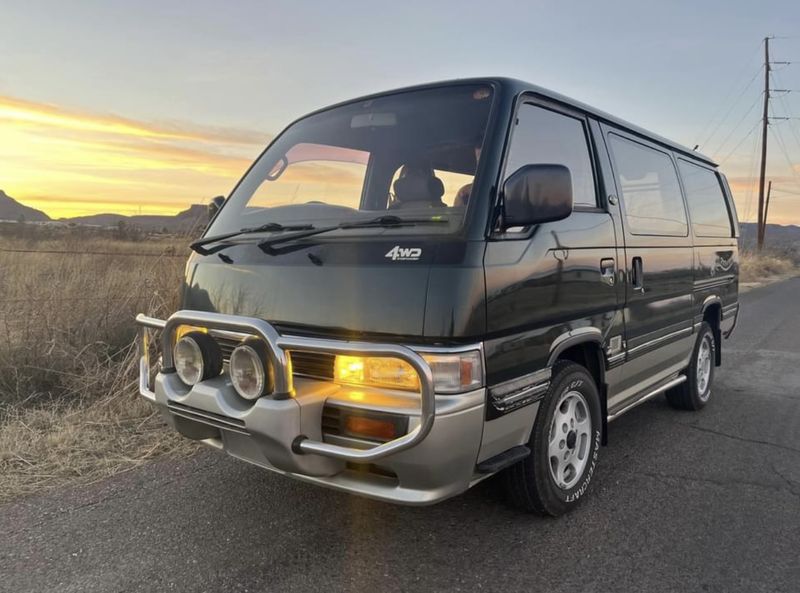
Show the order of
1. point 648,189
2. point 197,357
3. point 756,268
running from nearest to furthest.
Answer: point 197,357, point 648,189, point 756,268

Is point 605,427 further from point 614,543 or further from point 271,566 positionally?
point 271,566

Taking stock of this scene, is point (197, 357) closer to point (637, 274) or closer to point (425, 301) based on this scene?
point (425, 301)

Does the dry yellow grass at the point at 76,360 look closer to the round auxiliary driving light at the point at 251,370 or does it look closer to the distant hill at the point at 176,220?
the distant hill at the point at 176,220

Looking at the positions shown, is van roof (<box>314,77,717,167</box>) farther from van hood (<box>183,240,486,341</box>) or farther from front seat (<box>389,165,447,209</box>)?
van hood (<box>183,240,486,341</box>)

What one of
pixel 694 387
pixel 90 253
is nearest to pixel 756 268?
pixel 694 387

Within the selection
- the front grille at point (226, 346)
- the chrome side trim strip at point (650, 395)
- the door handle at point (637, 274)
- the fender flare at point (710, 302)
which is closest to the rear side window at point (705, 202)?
the fender flare at point (710, 302)

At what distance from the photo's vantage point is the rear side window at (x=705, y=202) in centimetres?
517

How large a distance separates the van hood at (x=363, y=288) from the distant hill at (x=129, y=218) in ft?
13.2

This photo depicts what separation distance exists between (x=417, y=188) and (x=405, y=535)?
5.91 ft

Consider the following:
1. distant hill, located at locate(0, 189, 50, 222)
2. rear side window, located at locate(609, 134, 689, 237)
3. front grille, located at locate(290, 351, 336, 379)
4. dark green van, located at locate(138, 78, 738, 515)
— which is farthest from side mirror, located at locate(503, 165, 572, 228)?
distant hill, located at locate(0, 189, 50, 222)

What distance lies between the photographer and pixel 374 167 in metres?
3.59

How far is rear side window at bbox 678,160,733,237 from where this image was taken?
17.0 feet

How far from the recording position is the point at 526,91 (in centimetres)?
309

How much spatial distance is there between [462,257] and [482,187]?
419 millimetres
